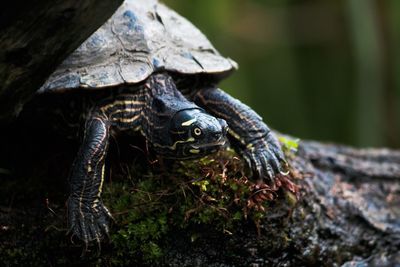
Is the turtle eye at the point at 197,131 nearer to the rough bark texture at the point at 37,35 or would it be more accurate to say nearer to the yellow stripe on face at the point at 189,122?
the yellow stripe on face at the point at 189,122

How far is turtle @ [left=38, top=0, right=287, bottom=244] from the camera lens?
2795mm

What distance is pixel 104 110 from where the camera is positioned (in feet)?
10.2

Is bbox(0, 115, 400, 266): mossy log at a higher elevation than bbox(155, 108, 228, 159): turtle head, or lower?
lower

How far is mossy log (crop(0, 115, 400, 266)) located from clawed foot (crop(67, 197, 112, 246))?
0.28 feet

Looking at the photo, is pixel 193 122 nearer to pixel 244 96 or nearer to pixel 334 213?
pixel 334 213

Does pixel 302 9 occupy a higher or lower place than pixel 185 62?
lower

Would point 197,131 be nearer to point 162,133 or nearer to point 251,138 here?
point 162,133

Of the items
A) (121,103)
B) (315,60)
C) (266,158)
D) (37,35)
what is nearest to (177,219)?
(266,158)

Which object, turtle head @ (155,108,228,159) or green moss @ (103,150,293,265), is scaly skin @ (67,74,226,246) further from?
green moss @ (103,150,293,265)

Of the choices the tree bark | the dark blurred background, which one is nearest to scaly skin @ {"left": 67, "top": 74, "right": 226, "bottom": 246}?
the tree bark

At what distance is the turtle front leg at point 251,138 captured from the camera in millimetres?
3152

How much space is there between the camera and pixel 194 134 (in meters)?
2.79

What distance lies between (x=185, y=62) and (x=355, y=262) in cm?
166

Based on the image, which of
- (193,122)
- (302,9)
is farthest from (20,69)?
(302,9)
